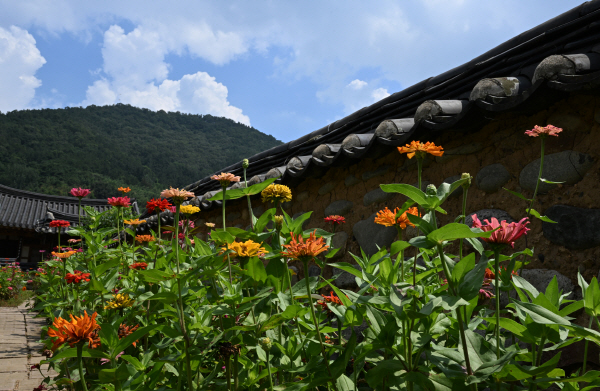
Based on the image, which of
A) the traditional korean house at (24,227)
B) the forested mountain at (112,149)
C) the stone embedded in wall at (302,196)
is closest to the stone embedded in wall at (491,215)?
the stone embedded in wall at (302,196)

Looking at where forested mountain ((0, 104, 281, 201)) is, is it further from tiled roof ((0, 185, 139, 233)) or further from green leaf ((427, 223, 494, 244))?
green leaf ((427, 223, 494, 244))

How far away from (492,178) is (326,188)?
137 cm

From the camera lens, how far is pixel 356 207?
9.15ft

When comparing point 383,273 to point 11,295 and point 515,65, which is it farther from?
point 11,295

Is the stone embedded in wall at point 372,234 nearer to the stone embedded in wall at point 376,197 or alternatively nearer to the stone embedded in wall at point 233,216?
the stone embedded in wall at point 376,197

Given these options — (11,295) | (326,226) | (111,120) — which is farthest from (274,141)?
(326,226)

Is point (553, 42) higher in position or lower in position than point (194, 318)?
higher

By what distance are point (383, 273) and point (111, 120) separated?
50828mm

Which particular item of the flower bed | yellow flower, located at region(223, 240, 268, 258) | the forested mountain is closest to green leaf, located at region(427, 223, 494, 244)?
the flower bed

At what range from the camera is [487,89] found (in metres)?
1.83

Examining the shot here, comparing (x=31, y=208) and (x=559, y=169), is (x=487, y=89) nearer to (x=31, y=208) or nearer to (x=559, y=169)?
(x=559, y=169)

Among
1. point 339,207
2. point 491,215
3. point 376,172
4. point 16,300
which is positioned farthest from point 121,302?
point 16,300

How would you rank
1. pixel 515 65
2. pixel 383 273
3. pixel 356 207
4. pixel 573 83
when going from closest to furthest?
1. pixel 383 273
2. pixel 573 83
3. pixel 515 65
4. pixel 356 207

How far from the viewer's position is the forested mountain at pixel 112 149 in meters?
29.5
